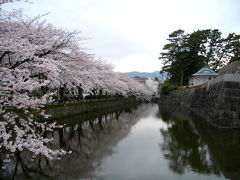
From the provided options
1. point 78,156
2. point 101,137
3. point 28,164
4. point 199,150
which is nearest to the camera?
point 28,164

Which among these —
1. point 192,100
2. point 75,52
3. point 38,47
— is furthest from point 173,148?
point 192,100

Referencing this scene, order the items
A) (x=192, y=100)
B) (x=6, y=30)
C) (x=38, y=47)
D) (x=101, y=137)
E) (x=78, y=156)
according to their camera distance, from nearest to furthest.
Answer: (x=38, y=47)
(x=6, y=30)
(x=78, y=156)
(x=101, y=137)
(x=192, y=100)

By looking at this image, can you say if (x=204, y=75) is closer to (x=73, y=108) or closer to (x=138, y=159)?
(x=73, y=108)

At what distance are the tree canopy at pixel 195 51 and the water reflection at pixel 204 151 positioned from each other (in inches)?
1259

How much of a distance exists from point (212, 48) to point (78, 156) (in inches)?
1636

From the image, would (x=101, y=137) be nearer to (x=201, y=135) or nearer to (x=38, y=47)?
(x=201, y=135)

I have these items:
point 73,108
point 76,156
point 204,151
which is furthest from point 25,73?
point 73,108

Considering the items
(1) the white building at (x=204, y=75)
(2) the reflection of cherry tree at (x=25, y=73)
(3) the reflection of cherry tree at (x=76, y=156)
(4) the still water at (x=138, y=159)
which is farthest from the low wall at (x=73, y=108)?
(1) the white building at (x=204, y=75)

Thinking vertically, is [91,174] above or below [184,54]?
below

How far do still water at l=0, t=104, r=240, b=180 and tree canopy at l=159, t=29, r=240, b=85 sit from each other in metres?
33.8

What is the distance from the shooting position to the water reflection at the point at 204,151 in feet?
27.9

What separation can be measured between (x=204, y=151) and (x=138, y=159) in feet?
10.00

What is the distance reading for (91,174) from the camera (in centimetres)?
806

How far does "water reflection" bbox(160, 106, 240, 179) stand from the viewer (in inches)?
335
